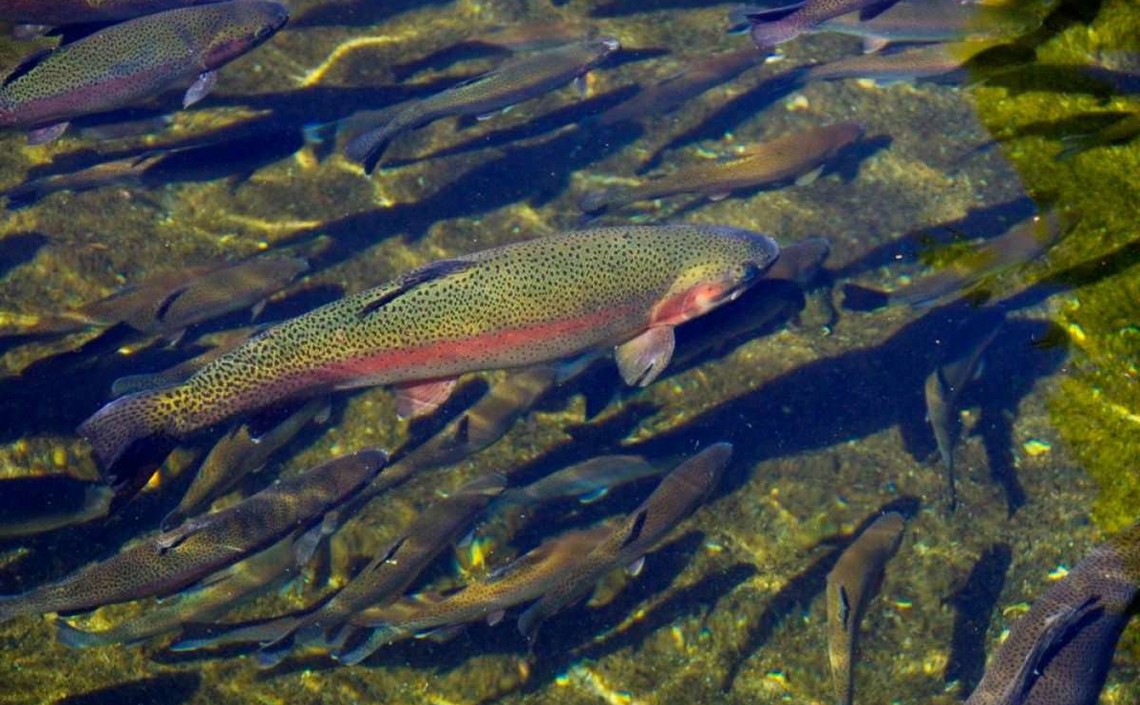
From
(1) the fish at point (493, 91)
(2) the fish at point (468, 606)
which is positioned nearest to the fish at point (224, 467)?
(2) the fish at point (468, 606)

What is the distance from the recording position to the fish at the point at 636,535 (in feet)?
15.2

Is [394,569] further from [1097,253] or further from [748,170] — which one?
[748,170]

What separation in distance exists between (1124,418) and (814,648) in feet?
7.65

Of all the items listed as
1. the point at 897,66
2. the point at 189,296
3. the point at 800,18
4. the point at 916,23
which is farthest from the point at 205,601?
the point at 916,23

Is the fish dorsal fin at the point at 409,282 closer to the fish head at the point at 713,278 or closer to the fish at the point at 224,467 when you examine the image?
the fish at the point at 224,467

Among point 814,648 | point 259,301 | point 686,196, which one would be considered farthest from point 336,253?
point 814,648

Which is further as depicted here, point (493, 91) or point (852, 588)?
point (493, 91)

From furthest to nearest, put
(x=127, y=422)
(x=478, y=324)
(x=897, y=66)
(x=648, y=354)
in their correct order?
(x=897, y=66) < (x=648, y=354) < (x=478, y=324) < (x=127, y=422)

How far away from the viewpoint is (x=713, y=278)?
4852 mm

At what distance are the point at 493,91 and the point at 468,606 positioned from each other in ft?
12.6

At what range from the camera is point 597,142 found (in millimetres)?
7250

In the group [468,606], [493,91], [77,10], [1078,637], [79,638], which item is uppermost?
[77,10]

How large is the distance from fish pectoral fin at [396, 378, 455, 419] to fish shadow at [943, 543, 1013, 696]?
3330 mm

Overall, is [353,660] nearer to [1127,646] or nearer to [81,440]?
[81,440]
